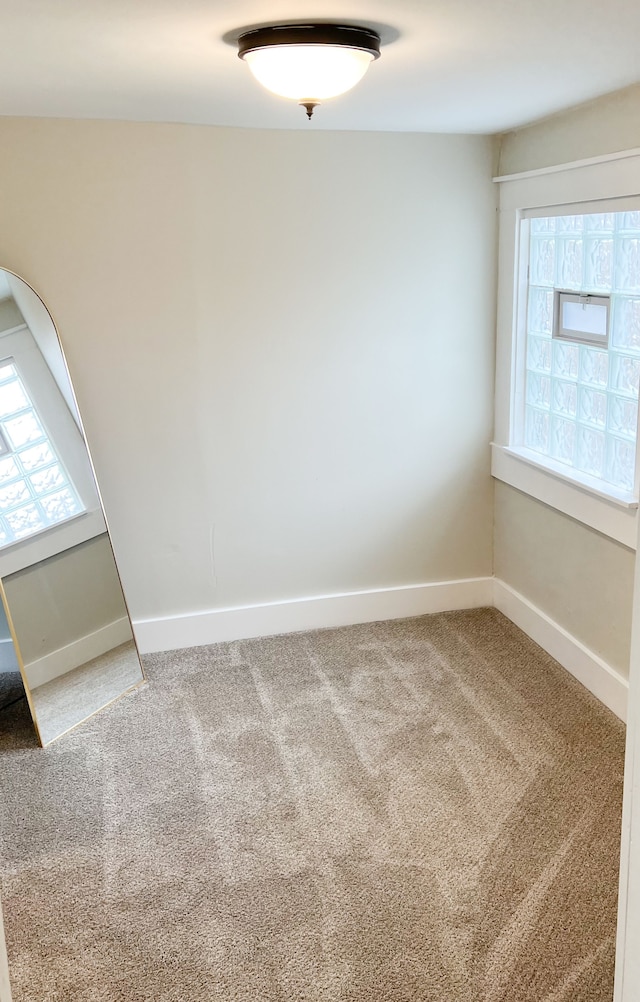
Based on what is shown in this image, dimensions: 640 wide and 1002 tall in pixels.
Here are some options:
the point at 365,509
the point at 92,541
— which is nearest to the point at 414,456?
the point at 365,509

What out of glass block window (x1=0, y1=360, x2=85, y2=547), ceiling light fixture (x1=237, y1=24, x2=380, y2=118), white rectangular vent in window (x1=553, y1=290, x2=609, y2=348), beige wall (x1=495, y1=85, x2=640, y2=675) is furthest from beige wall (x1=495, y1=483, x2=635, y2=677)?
glass block window (x1=0, y1=360, x2=85, y2=547)

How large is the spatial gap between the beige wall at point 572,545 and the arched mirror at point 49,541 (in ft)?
5.72

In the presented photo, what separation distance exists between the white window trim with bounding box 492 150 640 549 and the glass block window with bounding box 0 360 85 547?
74.3 inches

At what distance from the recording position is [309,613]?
3939mm

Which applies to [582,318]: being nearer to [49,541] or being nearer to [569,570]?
[569,570]

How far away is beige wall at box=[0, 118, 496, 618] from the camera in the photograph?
3.35m

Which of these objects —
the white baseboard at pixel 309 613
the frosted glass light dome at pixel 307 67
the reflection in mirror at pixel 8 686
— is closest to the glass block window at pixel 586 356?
the white baseboard at pixel 309 613

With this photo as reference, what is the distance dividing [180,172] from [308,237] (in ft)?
1.85

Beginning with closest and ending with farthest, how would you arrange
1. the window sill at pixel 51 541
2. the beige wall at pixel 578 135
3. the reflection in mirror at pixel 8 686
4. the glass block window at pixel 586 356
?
1. the beige wall at pixel 578 135
2. the glass block window at pixel 586 356
3. the window sill at pixel 51 541
4. the reflection in mirror at pixel 8 686

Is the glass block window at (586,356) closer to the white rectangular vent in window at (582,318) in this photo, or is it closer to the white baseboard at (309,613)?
the white rectangular vent in window at (582,318)

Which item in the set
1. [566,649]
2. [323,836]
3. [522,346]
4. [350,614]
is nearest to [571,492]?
[566,649]

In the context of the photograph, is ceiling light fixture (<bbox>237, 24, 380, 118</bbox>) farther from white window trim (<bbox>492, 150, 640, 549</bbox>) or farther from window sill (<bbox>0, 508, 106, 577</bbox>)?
window sill (<bbox>0, 508, 106, 577</bbox>)

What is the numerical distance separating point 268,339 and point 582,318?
1.25 meters

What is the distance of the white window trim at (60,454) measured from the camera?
3207 mm
